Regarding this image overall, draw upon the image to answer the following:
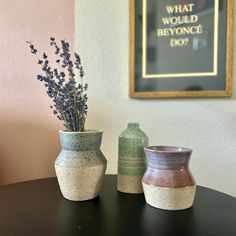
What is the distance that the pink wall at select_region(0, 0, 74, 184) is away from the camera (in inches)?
43.4

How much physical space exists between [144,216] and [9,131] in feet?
2.63

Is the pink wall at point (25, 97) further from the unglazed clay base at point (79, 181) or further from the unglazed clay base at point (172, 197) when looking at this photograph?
the unglazed clay base at point (172, 197)

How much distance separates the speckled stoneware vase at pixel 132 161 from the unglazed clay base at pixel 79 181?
78mm

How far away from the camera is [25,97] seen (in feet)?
3.71

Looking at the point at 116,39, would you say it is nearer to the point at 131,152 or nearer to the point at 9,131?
the point at 131,152

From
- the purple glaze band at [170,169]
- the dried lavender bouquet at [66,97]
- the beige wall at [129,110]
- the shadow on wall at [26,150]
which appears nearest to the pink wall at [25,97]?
the shadow on wall at [26,150]

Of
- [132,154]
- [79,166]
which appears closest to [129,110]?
[132,154]

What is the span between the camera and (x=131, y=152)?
72 cm

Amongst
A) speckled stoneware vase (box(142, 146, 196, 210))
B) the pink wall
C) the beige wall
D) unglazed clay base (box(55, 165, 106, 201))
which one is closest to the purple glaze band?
speckled stoneware vase (box(142, 146, 196, 210))

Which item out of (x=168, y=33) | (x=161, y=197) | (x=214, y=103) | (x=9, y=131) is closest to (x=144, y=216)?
(x=161, y=197)

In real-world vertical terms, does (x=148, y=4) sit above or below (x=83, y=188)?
above

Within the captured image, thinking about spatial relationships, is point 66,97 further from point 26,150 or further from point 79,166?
point 26,150

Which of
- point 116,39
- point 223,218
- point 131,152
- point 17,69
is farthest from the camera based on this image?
point 17,69

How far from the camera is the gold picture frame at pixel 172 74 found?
88cm
